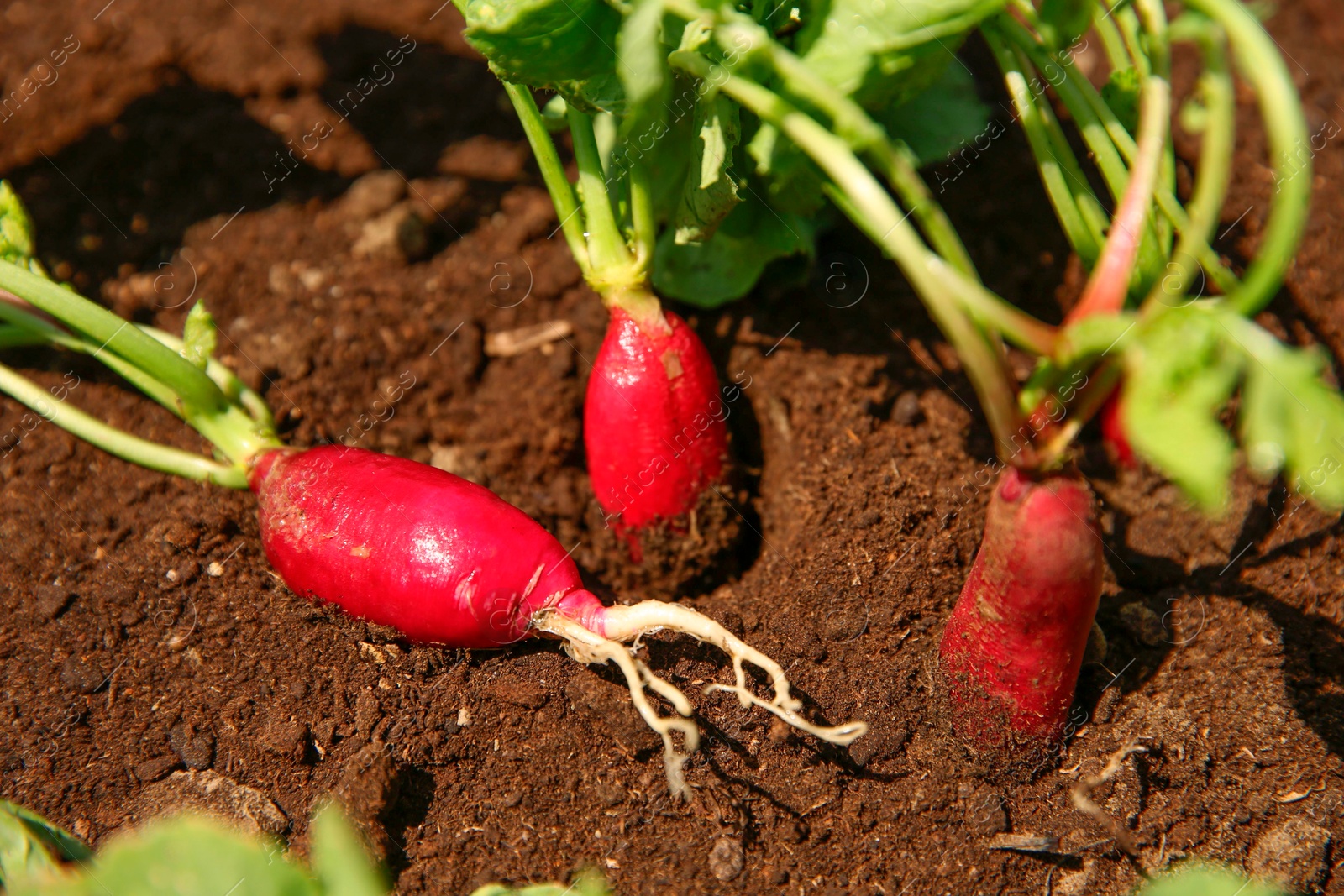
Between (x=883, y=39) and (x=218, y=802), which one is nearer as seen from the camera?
(x=883, y=39)

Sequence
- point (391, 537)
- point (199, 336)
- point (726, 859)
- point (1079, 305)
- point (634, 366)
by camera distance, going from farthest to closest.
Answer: point (634, 366) < point (199, 336) < point (391, 537) < point (726, 859) < point (1079, 305)

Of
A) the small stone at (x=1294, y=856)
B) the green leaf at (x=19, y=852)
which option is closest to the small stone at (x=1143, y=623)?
the small stone at (x=1294, y=856)

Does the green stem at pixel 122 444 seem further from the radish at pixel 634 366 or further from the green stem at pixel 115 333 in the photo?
the radish at pixel 634 366

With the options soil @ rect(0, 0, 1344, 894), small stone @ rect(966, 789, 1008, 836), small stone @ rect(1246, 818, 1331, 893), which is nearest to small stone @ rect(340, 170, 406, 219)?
soil @ rect(0, 0, 1344, 894)

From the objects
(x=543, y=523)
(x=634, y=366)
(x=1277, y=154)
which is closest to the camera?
(x=1277, y=154)

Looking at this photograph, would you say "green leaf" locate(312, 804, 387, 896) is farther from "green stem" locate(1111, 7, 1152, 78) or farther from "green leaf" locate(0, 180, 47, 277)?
"green stem" locate(1111, 7, 1152, 78)

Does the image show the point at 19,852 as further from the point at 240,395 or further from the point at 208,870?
the point at 240,395

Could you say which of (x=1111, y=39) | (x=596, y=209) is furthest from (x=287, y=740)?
(x=1111, y=39)
